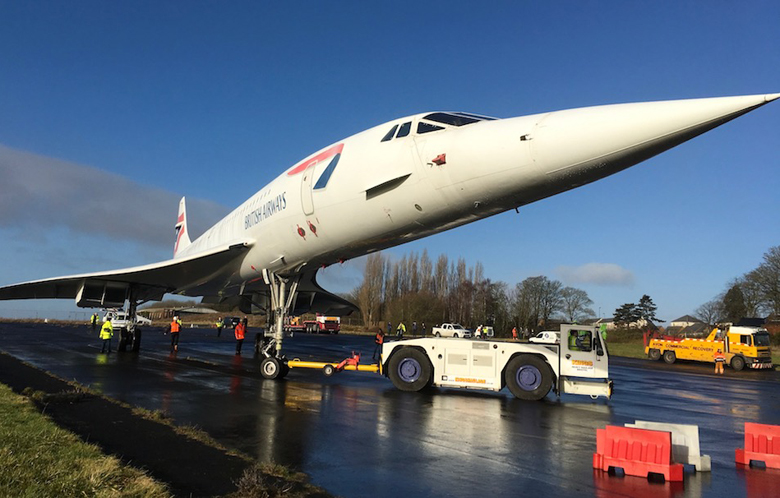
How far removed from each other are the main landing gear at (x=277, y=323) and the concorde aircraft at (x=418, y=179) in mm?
31

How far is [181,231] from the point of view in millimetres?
27594

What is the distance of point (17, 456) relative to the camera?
4.76m

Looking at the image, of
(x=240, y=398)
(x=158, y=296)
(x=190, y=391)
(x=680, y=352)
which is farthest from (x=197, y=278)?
(x=680, y=352)

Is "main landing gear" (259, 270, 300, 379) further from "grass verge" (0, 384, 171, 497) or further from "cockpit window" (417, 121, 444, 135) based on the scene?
"grass verge" (0, 384, 171, 497)

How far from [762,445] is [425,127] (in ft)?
19.3

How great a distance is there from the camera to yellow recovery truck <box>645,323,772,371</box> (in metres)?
A: 25.0

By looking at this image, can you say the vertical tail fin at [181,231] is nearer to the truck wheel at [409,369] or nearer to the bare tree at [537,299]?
the truck wheel at [409,369]

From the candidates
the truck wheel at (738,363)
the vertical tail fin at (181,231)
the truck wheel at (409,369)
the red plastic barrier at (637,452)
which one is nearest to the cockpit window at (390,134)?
the red plastic barrier at (637,452)

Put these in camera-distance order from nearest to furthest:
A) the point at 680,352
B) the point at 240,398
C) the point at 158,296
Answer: the point at 240,398
the point at 158,296
the point at 680,352

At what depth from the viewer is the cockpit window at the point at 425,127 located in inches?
307

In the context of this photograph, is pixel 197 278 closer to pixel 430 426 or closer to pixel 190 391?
pixel 190 391

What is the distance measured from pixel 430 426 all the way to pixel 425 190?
345cm

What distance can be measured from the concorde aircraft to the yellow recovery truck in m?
23.3

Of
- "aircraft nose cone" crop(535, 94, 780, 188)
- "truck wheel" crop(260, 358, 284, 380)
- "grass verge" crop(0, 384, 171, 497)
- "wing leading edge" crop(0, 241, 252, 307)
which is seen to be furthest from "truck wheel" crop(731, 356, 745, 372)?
"grass verge" crop(0, 384, 171, 497)
